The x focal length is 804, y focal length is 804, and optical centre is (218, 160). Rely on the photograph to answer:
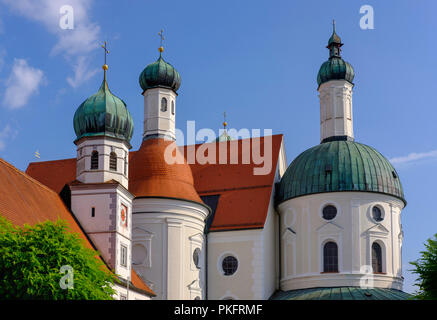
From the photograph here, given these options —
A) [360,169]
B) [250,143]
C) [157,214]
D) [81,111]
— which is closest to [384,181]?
[360,169]

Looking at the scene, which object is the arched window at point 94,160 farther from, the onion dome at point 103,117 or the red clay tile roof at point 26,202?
the red clay tile roof at point 26,202

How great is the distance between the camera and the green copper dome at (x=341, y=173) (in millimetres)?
50656

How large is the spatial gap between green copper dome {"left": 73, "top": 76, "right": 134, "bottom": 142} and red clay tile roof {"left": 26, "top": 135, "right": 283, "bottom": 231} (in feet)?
18.7

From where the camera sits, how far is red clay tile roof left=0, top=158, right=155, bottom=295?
34.6 m

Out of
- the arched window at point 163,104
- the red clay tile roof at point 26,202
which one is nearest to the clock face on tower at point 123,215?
the red clay tile roof at point 26,202

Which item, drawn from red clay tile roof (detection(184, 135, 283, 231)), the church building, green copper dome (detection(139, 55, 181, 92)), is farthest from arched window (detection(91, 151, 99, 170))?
red clay tile roof (detection(184, 135, 283, 231))

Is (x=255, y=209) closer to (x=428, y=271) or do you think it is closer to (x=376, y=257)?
(x=376, y=257)

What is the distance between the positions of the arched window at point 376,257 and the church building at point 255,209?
73 mm

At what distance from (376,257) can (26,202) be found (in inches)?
923

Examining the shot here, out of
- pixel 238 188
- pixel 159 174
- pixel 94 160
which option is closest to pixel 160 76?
pixel 159 174

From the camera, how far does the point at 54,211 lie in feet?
128
